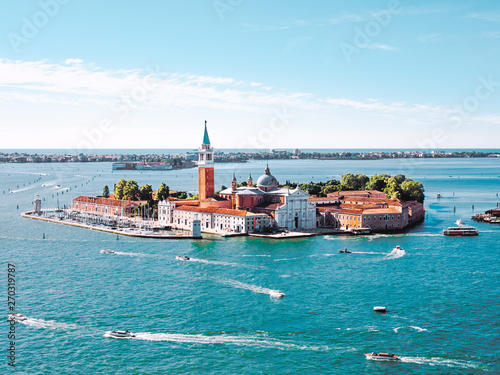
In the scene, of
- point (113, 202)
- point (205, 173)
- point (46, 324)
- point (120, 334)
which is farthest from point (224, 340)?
point (113, 202)

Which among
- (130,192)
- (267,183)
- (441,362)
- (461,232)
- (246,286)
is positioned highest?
(267,183)

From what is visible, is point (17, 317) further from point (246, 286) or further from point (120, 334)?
point (246, 286)

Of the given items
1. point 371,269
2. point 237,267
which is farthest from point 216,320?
point 371,269

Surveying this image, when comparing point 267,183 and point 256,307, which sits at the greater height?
point 267,183

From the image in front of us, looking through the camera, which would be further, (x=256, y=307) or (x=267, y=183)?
(x=267, y=183)

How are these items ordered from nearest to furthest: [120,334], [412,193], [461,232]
Answer: [120,334] < [461,232] < [412,193]

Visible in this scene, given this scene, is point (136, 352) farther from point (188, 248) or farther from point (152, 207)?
point (152, 207)
